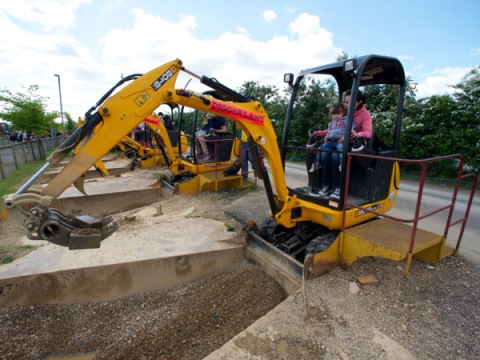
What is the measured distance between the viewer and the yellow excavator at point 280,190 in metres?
2.93

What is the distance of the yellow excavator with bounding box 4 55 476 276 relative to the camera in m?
2.93

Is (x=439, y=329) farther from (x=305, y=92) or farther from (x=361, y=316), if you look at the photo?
(x=305, y=92)

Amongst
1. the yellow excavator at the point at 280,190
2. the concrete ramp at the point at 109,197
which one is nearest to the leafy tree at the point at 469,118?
the yellow excavator at the point at 280,190

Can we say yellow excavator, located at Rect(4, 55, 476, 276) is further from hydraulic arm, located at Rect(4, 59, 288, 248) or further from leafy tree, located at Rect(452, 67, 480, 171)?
leafy tree, located at Rect(452, 67, 480, 171)

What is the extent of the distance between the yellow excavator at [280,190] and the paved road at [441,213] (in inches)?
45.6

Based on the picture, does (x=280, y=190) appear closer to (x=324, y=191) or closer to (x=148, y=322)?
(x=324, y=191)

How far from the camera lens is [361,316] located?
118 inches

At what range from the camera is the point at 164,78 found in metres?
3.29

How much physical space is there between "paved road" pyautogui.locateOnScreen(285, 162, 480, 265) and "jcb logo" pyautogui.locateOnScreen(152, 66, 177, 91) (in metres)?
4.88

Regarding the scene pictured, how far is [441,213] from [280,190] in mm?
4811

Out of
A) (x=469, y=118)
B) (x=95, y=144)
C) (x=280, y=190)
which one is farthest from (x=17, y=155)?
(x=469, y=118)

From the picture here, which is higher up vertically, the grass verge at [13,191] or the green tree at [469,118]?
the green tree at [469,118]

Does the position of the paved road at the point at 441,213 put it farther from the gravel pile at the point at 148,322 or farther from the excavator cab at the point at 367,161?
the gravel pile at the point at 148,322

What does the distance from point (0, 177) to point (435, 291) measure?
13298 millimetres
